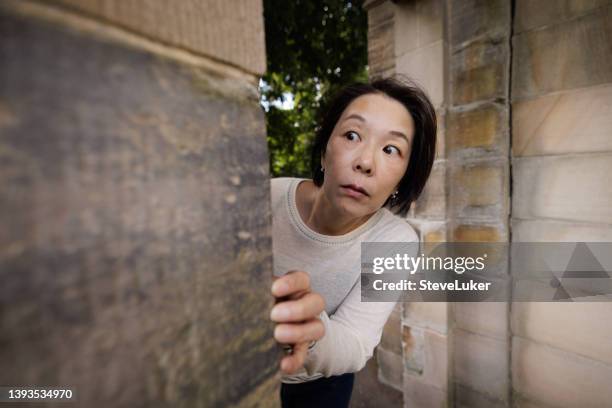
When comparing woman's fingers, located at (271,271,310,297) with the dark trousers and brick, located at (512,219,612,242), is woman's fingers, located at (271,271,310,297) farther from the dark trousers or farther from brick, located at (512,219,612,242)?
brick, located at (512,219,612,242)

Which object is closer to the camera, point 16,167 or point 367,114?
point 16,167

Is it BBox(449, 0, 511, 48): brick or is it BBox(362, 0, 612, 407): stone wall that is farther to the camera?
BBox(449, 0, 511, 48): brick

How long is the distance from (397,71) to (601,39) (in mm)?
826

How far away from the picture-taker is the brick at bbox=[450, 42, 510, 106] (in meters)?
1.38

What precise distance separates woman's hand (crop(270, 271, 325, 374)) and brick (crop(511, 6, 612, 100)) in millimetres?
1356

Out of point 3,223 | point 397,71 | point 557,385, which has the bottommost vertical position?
point 557,385

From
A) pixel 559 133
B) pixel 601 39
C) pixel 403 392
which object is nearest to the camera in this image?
pixel 601 39

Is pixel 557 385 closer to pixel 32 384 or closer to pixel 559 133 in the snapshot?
pixel 559 133

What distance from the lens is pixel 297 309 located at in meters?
0.56

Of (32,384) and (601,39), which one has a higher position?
(601,39)

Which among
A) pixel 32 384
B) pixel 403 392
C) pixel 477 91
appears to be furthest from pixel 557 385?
pixel 32 384

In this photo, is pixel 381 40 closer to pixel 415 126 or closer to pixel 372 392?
pixel 415 126

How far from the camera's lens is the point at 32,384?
25 cm

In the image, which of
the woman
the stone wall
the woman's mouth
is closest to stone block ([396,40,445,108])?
the stone wall
